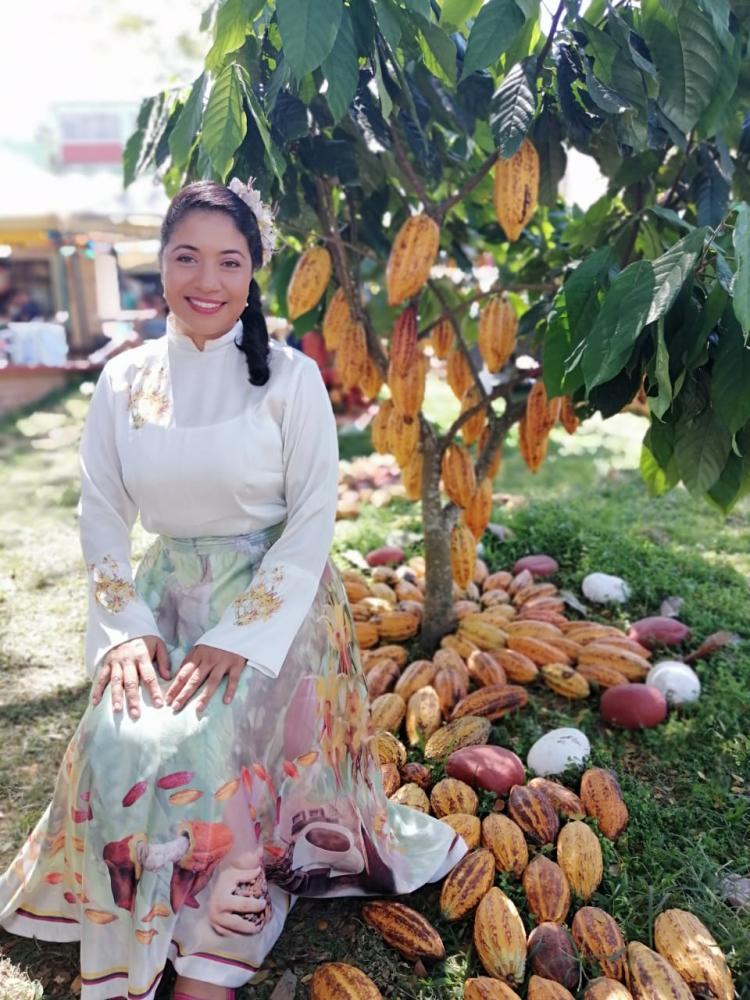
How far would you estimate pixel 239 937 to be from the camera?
1474 mm

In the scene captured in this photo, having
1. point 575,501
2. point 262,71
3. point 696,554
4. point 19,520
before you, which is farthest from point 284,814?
point 19,520

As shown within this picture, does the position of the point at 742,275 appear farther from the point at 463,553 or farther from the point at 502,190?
the point at 463,553

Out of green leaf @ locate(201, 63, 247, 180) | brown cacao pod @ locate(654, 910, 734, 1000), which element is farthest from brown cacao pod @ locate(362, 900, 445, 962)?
green leaf @ locate(201, 63, 247, 180)

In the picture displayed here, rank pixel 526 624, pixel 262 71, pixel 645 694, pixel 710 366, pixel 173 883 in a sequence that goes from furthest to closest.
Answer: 1. pixel 526 624
2. pixel 645 694
3. pixel 262 71
4. pixel 710 366
5. pixel 173 883

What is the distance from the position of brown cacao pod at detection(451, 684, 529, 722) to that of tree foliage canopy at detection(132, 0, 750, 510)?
68 cm

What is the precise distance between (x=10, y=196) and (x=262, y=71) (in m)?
6.65

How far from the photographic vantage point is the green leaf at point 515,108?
1.80 m

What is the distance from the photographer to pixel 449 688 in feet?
7.91

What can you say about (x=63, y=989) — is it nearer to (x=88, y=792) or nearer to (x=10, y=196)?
(x=88, y=792)

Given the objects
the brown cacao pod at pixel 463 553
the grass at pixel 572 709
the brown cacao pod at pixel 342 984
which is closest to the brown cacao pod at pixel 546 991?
the grass at pixel 572 709

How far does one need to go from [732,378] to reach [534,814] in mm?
1005

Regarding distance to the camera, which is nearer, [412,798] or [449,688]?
[412,798]

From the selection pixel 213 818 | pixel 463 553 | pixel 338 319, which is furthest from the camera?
pixel 463 553

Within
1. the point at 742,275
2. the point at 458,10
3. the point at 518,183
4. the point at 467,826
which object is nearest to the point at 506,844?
the point at 467,826
